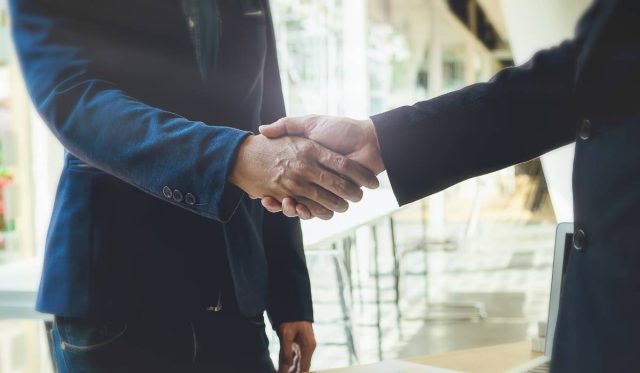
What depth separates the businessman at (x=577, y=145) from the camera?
0.69 meters

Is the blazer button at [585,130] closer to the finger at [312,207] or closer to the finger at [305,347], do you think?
the finger at [312,207]

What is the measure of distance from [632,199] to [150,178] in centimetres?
56

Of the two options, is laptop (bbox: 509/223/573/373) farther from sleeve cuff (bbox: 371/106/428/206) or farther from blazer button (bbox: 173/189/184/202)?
blazer button (bbox: 173/189/184/202)

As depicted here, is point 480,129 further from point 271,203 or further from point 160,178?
point 160,178

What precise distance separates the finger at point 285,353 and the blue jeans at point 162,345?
0.04m

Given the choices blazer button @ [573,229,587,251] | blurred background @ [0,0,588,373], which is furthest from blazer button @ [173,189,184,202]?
blazer button @ [573,229,587,251]

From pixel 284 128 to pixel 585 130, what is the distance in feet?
1.32

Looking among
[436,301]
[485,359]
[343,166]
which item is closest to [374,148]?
[343,166]

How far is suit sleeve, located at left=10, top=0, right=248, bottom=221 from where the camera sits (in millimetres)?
881

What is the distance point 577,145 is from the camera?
0.76 metres

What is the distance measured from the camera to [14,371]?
2.93 metres

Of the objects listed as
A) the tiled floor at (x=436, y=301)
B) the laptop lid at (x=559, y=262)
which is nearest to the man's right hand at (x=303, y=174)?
the laptop lid at (x=559, y=262)

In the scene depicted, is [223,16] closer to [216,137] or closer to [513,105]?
[216,137]

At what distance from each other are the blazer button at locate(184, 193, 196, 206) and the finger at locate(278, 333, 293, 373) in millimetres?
388
